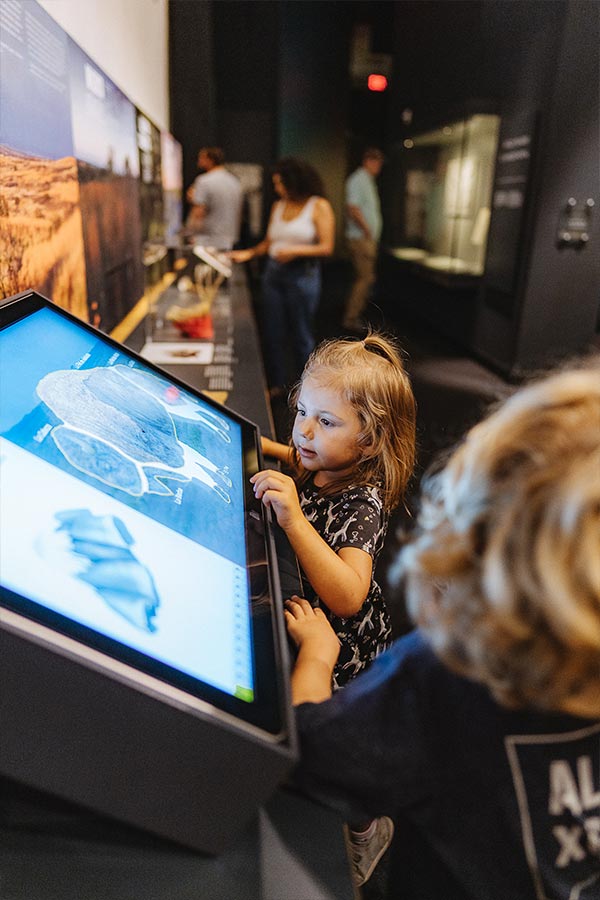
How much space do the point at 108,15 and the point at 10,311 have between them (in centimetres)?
267

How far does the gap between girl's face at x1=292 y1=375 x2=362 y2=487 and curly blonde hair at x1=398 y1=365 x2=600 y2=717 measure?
0.60m

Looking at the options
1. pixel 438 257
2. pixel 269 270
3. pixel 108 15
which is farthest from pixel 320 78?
pixel 108 15

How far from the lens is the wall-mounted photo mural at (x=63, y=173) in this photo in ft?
4.78

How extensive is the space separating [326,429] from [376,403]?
102mm

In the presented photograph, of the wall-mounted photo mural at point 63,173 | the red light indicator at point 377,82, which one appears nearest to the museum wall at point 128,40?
the wall-mounted photo mural at point 63,173

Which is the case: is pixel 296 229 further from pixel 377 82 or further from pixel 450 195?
pixel 377 82

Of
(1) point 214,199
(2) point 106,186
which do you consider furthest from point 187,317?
(1) point 214,199

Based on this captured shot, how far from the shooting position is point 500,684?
0.54m

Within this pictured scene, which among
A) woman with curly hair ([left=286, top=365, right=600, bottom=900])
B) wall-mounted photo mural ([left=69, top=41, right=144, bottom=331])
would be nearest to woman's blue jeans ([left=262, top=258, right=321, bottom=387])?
wall-mounted photo mural ([left=69, top=41, right=144, bottom=331])

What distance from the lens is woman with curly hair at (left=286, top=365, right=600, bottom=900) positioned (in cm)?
52

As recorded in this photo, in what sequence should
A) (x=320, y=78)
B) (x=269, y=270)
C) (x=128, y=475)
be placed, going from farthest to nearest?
1. (x=320, y=78)
2. (x=269, y=270)
3. (x=128, y=475)

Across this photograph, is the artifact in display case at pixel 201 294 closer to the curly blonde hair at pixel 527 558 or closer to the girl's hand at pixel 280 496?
the girl's hand at pixel 280 496

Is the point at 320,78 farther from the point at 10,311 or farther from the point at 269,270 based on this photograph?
the point at 10,311

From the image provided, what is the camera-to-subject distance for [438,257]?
793 cm
